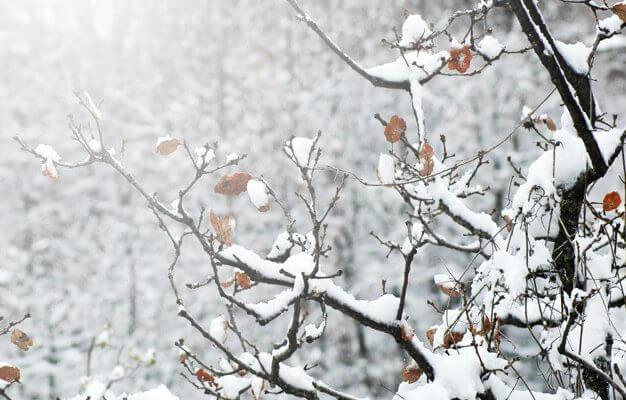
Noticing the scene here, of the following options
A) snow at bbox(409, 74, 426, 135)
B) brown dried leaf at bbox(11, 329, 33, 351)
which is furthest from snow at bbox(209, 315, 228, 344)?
snow at bbox(409, 74, 426, 135)

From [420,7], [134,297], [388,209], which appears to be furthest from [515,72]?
[134,297]

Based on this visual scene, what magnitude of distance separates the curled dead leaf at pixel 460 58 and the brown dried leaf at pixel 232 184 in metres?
1.05

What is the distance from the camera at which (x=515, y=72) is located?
31.4ft

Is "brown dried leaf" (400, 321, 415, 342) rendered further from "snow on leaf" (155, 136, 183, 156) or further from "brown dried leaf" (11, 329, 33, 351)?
"brown dried leaf" (11, 329, 33, 351)

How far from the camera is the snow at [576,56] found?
1.95 m

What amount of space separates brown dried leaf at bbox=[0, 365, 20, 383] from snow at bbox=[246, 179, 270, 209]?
1266 millimetres

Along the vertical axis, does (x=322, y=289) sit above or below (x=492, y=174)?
below

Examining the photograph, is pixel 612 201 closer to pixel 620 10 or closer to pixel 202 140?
pixel 620 10

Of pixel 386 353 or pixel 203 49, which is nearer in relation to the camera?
pixel 386 353

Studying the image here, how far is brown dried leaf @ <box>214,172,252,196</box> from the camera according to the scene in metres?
2.00

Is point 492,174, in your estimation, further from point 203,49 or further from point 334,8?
point 203,49

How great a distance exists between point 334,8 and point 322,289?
32.1 ft

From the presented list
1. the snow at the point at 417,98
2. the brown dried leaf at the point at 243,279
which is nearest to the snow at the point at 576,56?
the snow at the point at 417,98

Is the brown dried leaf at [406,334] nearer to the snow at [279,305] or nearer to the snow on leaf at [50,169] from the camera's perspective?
the snow at [279,305]
